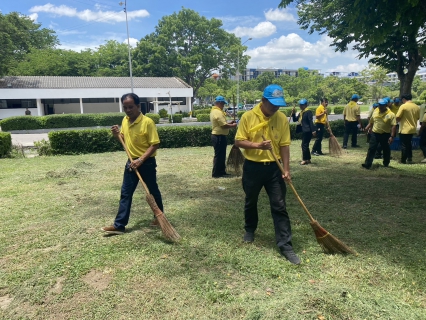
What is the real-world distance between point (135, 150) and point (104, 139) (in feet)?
26.6

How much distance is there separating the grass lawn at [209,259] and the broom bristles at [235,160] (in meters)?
0.80

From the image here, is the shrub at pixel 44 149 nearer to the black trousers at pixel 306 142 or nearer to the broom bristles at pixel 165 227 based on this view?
the black trousers at pixel 306 142

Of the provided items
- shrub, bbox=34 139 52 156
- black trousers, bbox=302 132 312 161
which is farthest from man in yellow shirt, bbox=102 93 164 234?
shrub, bbox=34 139 52 156

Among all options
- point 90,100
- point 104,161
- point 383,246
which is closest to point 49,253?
point 383,246

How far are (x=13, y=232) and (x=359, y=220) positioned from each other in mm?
4730

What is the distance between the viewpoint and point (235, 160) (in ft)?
22.4

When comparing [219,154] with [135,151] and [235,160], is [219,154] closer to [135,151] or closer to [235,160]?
[235,160]

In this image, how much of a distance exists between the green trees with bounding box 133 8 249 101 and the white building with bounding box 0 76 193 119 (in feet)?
15.4

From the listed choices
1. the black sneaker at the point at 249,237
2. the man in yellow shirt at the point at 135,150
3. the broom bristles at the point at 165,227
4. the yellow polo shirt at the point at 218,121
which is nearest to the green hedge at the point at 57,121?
the yellow polo shirt at the point at 218,121

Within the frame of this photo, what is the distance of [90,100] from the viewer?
35281mm

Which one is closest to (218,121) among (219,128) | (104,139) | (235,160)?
(219,128)

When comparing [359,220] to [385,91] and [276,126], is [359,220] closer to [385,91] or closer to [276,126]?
[276,126]

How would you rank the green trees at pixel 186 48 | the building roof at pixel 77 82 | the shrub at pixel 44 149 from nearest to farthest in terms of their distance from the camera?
1. the shrub at pixel 44 149
2. the building roof at pixel 77 82
3. the green trees at pixel 186 48

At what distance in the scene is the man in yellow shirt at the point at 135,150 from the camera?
150 inches
